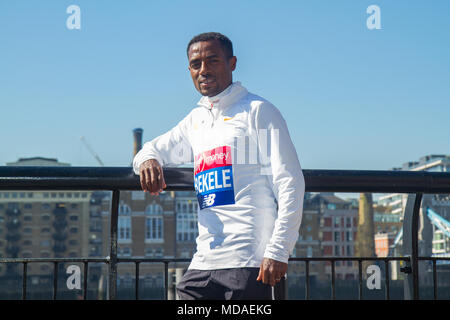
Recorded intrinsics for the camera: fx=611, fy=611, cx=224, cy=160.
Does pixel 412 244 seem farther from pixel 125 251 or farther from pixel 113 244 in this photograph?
pixel 125 251

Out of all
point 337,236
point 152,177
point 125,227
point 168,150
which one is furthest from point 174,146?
point 337,236

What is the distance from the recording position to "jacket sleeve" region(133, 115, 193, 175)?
236 centimetres

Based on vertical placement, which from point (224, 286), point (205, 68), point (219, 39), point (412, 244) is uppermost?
point (219, 39)

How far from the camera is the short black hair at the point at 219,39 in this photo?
2.17m

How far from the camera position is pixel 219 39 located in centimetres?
217

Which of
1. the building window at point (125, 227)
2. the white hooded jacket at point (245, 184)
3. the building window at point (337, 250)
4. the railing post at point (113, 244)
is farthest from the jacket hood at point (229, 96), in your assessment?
the building window at point (337, 250)

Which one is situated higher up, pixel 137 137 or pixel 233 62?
pixel 137 137

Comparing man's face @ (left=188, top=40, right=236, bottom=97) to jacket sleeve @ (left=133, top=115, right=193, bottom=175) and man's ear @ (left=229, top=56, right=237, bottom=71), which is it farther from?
jacket sleeve @ (left=133, top=115, right=193, bottom=175)

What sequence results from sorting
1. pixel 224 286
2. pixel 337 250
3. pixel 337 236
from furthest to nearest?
pixel 337 236 → pixel 337 250 → pixel 224 286

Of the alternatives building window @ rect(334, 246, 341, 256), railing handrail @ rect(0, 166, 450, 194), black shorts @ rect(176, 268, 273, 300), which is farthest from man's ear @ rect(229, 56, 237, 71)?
building window @ rect(334, 246, 341, 256)

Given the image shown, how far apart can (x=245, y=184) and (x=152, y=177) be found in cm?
37
